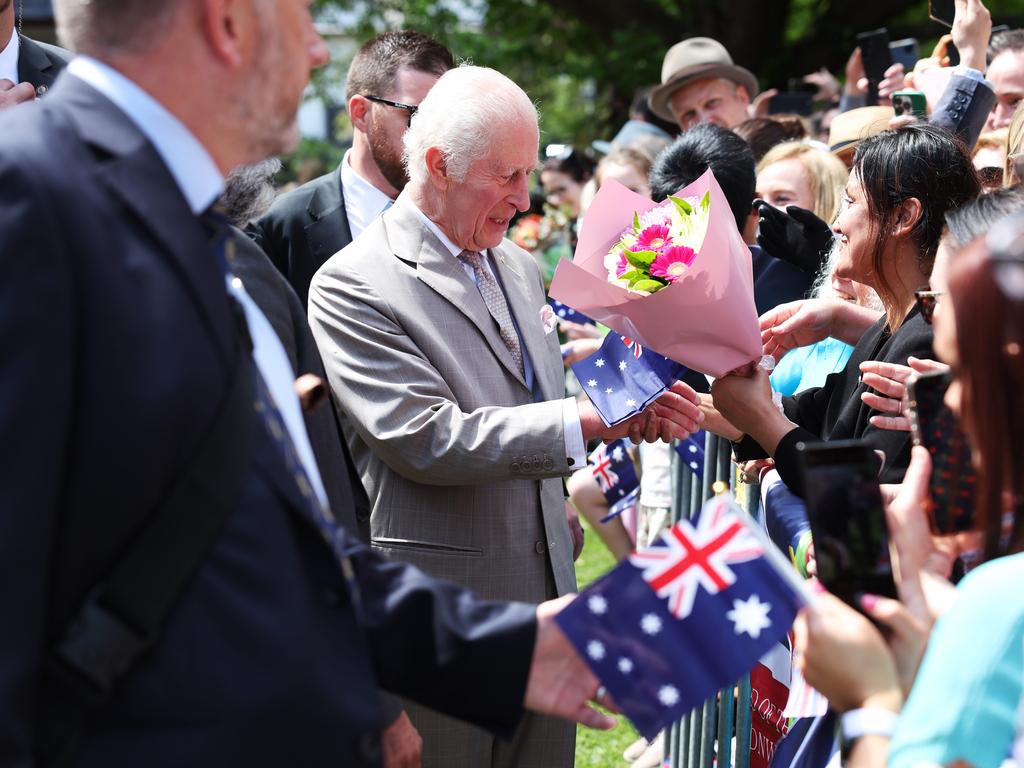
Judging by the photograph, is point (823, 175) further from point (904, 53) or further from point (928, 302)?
point (928, 302)

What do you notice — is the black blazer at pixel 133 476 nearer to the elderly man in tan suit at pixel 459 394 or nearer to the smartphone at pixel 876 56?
the elderly man in tan suit at pixel 459 394

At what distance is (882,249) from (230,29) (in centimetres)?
218

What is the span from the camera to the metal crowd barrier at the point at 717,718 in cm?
376

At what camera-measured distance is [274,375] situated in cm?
193

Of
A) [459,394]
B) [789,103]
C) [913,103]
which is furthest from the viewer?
[789,103]

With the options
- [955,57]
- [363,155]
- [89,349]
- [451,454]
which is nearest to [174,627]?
[89,349]

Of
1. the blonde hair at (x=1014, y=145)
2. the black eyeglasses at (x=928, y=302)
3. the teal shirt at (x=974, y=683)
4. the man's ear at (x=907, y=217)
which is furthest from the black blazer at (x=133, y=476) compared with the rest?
the blonde hair at (x=1014, y=145)

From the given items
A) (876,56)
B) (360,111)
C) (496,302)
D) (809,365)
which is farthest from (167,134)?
(876,56)

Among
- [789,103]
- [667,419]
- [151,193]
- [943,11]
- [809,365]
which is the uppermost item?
[151,193]

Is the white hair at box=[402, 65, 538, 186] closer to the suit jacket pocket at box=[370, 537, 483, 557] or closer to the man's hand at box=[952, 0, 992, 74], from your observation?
the suit jacket pocket at box=[370, 537, 483, 557]

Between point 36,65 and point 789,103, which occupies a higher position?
point 36,65

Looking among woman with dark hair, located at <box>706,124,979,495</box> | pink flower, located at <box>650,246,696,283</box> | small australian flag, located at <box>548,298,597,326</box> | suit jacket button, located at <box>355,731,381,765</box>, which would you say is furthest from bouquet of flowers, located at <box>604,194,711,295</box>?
small australian flag, located at <box>548,298,597,326</box>

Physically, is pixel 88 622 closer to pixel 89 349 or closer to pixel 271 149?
pixel 89 349

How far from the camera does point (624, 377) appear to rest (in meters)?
3.34
